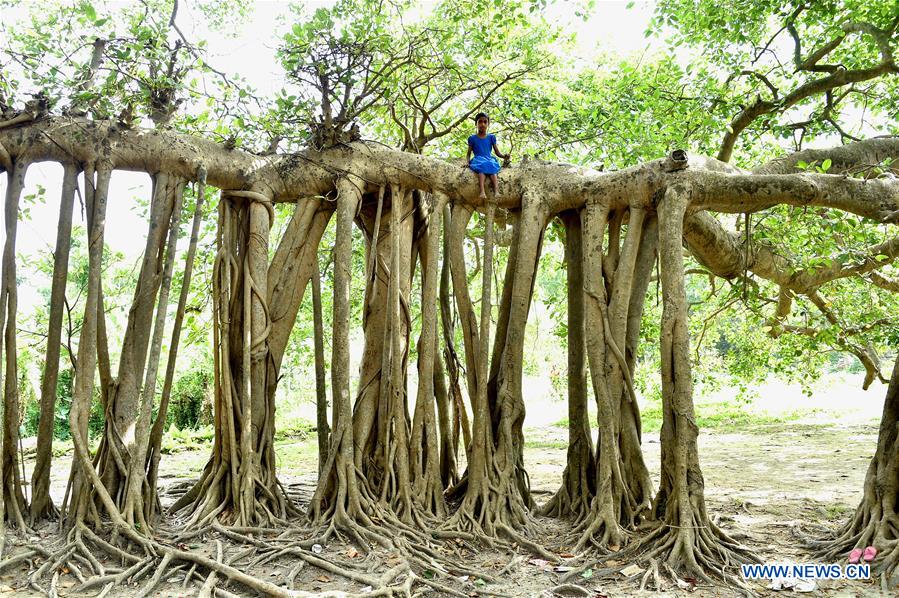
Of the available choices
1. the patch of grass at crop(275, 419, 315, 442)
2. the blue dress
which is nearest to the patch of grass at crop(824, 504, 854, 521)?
the blue dress

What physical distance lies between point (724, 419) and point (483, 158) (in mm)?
10667

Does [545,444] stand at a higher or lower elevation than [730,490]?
higher

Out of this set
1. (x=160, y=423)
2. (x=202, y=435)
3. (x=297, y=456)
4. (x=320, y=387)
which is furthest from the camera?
(x=202, y=435)

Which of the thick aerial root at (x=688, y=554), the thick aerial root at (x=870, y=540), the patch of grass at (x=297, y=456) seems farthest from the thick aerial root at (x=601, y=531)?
the patch of grass at (x=297, y=456)

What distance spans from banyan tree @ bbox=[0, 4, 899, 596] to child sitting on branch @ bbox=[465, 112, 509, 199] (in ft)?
0.40

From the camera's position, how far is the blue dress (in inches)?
244

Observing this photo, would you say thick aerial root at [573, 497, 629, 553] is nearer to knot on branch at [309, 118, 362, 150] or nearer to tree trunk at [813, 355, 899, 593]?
tree trunk at [813, 355, 899, 593]

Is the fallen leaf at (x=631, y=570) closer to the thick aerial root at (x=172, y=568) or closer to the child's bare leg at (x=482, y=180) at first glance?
the thick aerial root at (x=172, y=568)

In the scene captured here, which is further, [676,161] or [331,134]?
[331,134]

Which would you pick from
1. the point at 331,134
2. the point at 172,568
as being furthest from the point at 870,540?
the point at 331,134

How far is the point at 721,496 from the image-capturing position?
267 inches

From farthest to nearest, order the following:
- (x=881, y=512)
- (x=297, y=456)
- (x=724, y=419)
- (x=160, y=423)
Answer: (x=724, y=419) → (x=297, y=456) → (x=160, y=423) → (x=881, y=512)

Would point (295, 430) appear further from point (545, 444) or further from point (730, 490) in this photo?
point (730, 490)

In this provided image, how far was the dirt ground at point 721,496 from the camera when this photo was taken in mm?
4211
